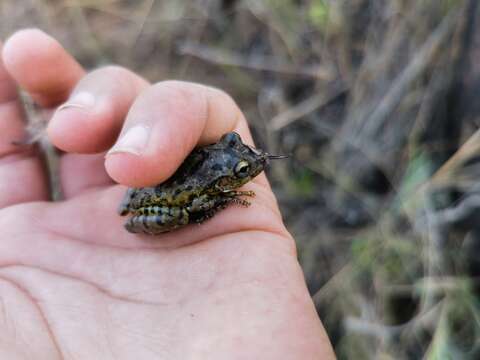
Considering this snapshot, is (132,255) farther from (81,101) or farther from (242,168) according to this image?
(81,101)

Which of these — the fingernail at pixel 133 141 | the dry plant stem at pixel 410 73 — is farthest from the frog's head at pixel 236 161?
the dry plant stem at pixel 410 73

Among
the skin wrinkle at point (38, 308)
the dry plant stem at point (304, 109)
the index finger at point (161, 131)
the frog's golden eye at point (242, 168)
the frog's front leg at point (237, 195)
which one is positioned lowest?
the skin wrinkle at point (38, 308)

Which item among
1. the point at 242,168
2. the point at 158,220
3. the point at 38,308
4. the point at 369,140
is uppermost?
the point at 242,168

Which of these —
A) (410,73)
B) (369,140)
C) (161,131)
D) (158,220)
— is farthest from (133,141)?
(410,73)

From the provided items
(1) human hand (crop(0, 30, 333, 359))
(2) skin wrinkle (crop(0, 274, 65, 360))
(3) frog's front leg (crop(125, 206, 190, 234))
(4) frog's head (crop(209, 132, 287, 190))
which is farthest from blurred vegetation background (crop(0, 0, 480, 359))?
(2) skin wrinkle (crop(0, 274, 65, 360))

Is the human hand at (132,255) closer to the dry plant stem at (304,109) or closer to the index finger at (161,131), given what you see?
the index finger at (161,131)

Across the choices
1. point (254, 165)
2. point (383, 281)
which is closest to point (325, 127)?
point (383, 281)
